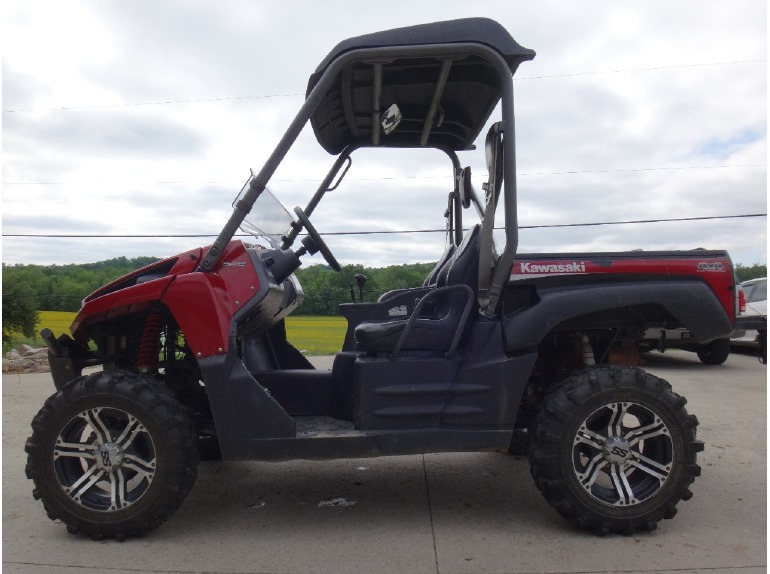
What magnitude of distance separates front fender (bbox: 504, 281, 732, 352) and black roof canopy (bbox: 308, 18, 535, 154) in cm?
126

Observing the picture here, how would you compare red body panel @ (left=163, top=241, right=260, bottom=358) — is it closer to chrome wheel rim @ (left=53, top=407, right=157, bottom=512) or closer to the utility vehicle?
the utility vehicle

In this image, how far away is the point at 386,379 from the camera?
11.2ft

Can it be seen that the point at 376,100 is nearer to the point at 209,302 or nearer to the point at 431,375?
the point at 209,302

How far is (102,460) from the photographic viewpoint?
3256 mm

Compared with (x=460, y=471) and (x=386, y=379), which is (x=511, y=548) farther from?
(x=460, y=471)

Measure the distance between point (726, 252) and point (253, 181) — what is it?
258 centimetres

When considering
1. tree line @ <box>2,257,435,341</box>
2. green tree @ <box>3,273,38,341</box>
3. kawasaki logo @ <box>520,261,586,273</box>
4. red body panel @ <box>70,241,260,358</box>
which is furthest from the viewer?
green tree @ <box>3,273,38,341</box>

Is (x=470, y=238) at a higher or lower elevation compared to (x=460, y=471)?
higher

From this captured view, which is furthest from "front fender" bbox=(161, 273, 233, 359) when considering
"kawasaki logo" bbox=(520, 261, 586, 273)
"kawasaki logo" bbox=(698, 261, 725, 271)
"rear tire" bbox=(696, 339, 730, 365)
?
"rear tire" bbox=(696, 339, 730, 365)

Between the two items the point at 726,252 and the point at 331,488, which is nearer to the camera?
the point at 726,252

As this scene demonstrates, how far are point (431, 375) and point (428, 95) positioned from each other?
5.89 feet

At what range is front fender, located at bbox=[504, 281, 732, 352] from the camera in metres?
3.35

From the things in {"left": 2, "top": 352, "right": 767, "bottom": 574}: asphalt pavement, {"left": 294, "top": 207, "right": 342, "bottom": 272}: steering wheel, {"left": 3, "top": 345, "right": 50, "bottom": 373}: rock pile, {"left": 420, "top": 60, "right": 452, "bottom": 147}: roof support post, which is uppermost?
{"left": 420, "top": 60, "right": 452, "bottom": 147}: roof support post

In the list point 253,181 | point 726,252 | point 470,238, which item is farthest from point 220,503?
point 726,252
